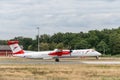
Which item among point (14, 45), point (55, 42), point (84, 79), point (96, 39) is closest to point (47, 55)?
point (14, 45)

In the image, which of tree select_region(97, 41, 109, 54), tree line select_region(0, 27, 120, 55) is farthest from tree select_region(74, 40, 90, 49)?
tree select_region(97, 41, 109, 54)

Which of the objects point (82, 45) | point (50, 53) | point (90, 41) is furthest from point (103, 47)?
point (50, 53)

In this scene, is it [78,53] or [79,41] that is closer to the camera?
[78,53]

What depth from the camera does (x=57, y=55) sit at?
83.1 metres

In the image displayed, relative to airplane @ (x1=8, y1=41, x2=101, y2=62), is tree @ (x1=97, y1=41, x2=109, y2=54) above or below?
above

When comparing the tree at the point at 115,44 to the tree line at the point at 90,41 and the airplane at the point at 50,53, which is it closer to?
the tree line at the point at 90,41

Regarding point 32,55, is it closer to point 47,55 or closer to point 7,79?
point 47,55

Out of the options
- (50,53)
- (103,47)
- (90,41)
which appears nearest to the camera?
(50,53)

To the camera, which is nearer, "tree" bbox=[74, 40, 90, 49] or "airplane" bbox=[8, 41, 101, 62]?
"airplane" bbox=[8, 41, 101, 62]

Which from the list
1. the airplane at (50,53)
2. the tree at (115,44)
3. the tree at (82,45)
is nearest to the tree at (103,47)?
the tree at (115,44)

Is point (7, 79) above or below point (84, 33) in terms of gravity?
below

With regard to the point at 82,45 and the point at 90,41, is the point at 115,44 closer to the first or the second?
the point at 82,45

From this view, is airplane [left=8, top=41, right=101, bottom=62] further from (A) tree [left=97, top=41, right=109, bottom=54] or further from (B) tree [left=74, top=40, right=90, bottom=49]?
(B) tree [left=74, top=40, right=90, bottom=49]

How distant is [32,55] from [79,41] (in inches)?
2970
